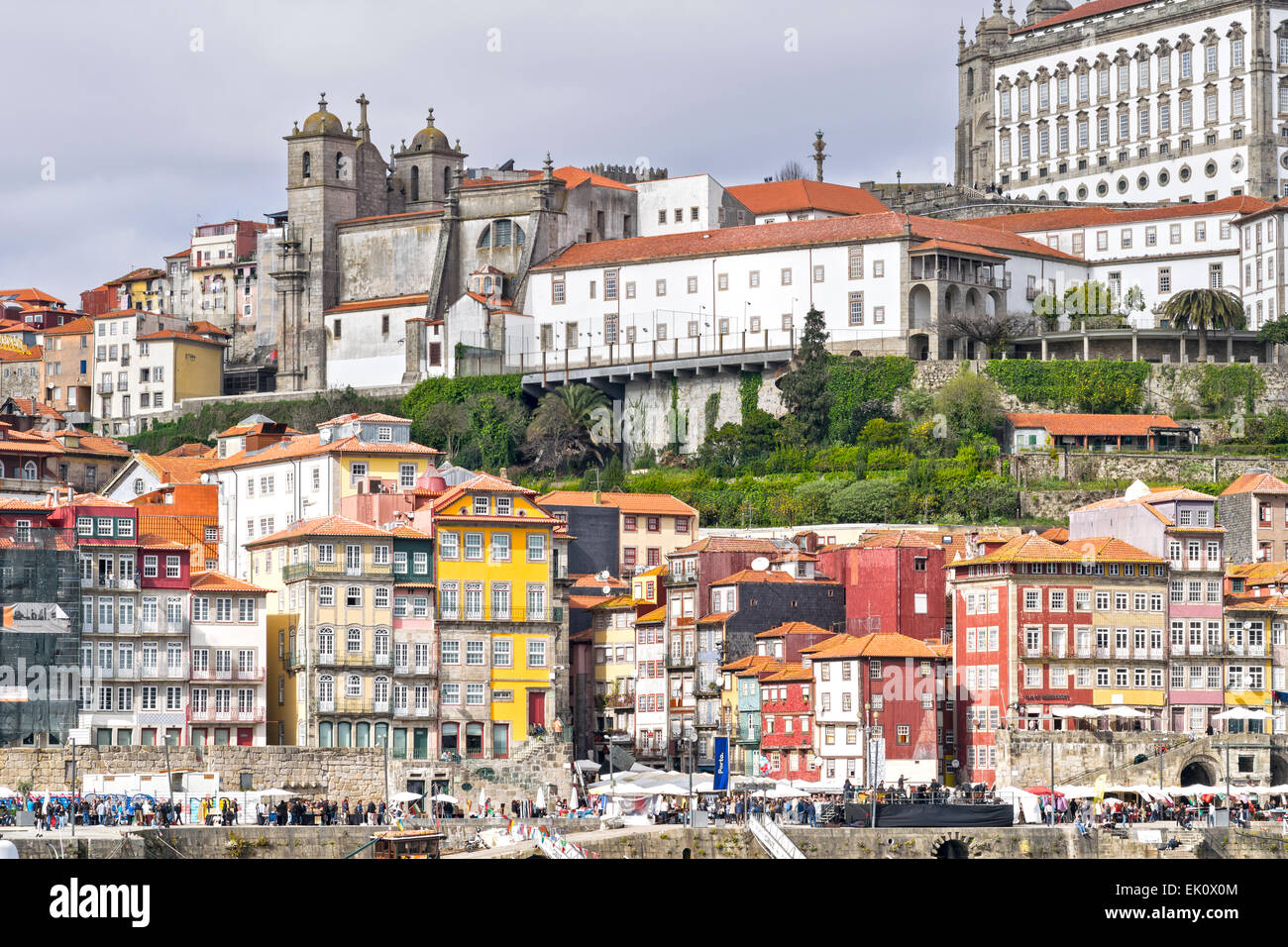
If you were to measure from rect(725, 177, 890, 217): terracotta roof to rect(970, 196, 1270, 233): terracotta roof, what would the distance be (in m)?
6.24

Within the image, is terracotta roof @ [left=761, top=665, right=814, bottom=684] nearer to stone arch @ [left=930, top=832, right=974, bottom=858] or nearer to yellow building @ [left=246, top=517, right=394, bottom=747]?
yellow building @ [left=246, top=517, right=394, bottom=747]

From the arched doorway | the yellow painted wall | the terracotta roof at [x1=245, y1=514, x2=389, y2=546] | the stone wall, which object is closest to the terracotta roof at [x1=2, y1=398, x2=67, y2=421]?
the yellow painted wall

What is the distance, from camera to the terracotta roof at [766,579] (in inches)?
3883

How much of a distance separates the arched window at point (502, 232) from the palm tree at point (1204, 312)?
3233 centimetres

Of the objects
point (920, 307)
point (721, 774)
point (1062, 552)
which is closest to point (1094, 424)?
point (920, 307)

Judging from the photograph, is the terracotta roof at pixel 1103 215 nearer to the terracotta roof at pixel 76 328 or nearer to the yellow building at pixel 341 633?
the terracotta roof at pixel 76 328

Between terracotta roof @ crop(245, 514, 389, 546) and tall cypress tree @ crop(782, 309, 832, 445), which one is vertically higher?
tall cypress tree @ crop(782, 309, 832, 445)

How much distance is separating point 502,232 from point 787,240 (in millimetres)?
16456

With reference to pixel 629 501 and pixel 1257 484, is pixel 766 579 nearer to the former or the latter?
pixel 629 501

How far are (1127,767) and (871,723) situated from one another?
359 inches

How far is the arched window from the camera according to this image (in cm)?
13762

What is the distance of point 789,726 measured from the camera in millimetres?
92062

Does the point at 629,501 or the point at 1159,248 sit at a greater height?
the point at 1159,248

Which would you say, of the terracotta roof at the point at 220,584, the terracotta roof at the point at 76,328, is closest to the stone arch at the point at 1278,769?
the terracotta roof at the point at 220,584
